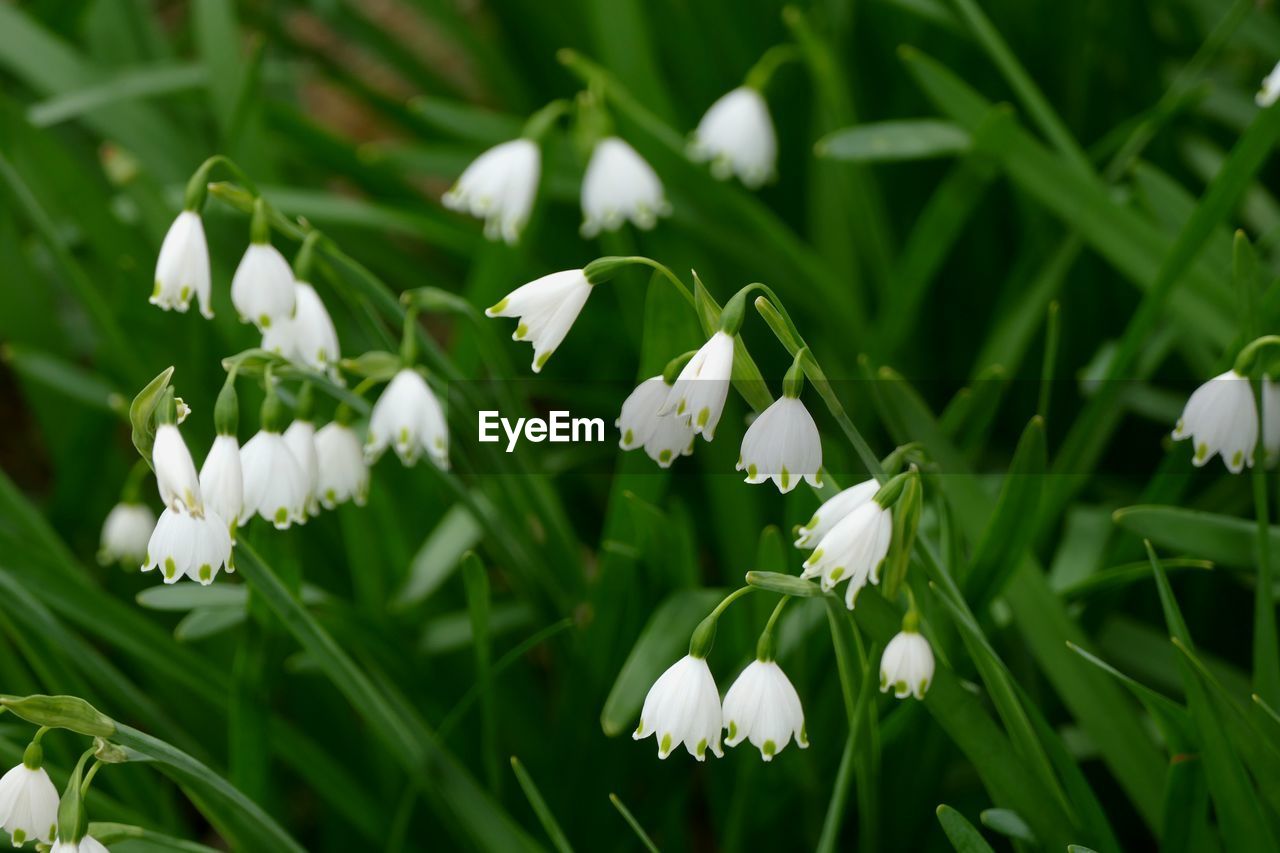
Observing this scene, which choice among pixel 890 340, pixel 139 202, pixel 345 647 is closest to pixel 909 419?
pixel 890 340

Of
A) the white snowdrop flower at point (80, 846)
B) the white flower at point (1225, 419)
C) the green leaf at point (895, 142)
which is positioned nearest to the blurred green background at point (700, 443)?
the green leaf at point (895, 142)

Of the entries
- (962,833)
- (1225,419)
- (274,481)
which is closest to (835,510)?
(962,833)

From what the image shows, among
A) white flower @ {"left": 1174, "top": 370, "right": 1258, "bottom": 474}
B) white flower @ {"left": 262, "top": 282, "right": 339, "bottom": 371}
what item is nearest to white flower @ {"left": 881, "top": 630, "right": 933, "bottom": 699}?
white flower @ {"left": 1174, "top": 370, "right": 1258, "bottom": 474}

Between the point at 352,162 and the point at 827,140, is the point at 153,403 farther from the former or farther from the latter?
the point at 352,162

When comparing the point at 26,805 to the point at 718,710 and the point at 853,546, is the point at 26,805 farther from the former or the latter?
the point at 853,546

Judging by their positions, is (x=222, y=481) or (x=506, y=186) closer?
(x=222, y=481)
